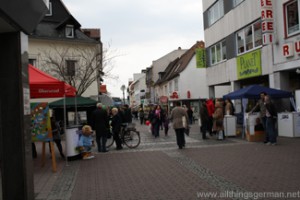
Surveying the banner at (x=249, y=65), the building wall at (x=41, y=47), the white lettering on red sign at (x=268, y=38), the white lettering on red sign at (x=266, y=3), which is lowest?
the banner at (x=249, y=65)

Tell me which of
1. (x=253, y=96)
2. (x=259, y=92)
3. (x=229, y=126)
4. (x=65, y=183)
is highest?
(x=259, y=92)

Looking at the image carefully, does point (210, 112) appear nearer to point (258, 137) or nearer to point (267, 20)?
point (258, 137)

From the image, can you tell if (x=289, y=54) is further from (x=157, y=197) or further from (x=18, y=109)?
(x=18, y=109)

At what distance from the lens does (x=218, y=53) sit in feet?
89.6

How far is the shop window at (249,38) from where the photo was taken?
20.4 m

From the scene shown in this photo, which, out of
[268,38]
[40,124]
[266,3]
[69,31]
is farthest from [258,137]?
[69,31]

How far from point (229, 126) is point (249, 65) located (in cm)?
529

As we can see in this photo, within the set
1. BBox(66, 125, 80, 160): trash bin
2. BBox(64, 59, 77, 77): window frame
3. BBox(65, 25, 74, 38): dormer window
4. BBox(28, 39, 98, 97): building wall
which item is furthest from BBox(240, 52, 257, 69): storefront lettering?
BBox(65, 25, 74, 38): dormer window

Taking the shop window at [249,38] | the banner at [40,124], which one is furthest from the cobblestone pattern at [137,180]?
the shop window at [249,38]

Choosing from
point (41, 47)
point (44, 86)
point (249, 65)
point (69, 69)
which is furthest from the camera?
point (41, 47)

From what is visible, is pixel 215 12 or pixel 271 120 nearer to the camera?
pixel 271 120

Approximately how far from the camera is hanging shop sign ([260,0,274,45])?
1809 cm

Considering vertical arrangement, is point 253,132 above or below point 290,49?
below

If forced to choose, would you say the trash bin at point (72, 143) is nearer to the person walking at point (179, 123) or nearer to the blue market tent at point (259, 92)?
the person walking at point (179, 123)
